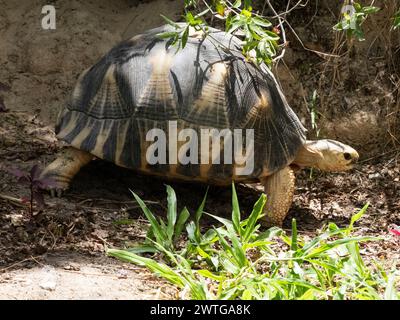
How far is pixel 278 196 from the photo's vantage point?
541 centimetres

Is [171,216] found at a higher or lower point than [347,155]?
lower

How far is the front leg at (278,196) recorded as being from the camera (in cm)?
541

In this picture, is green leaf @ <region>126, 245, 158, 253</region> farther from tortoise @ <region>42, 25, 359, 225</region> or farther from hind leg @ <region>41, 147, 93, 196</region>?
hind leg @ <region>41, 147, 93, 196</region>

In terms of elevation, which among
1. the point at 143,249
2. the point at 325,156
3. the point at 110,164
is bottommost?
the point at 143,249

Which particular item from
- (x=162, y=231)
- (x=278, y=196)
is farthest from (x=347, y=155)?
(x=162, y=231)

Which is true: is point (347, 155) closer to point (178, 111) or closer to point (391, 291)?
point (178, 111)

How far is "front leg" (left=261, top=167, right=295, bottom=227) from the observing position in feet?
17.8

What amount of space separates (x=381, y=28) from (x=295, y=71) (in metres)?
0.84

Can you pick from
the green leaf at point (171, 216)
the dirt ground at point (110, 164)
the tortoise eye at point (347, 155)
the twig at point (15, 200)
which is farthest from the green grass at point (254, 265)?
the tortoise eye at point (347, 155)

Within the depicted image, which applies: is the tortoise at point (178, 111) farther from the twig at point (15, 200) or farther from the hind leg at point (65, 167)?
the twig at point (15, 200)

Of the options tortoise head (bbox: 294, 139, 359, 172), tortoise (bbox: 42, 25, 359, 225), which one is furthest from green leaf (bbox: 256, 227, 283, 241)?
tortoise head (bbox: 294, 139, 359, 172)

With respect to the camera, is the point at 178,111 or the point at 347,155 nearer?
the point at 178,111

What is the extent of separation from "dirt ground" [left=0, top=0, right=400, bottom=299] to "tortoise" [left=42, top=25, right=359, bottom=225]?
297mm

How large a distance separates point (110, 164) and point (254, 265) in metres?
2.04
